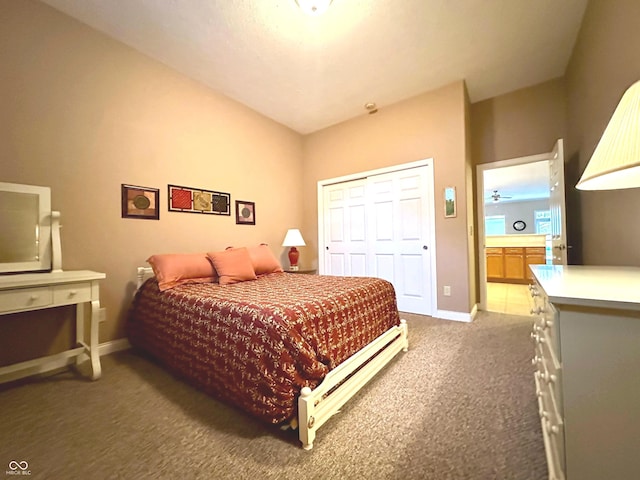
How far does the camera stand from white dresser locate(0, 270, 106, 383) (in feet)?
5.09

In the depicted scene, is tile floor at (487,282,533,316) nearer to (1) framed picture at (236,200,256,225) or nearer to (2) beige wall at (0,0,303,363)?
(1) framed picture at (236,200,256,225)

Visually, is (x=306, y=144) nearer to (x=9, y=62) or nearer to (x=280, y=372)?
(x=9, y=62)

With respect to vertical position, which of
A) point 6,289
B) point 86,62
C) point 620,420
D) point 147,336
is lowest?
point 147,336

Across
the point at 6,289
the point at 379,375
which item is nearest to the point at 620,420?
the point at 379,375

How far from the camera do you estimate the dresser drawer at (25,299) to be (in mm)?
1524

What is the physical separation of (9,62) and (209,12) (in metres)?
1.52

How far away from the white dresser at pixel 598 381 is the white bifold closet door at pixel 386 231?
2562mm

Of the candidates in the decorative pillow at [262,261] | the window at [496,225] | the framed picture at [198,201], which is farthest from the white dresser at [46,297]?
the window at [496,225]

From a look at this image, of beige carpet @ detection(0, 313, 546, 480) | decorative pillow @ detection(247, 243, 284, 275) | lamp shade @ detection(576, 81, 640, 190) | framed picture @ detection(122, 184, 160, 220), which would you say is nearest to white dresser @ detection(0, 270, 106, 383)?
beige carpet @ detection(0, 313, 546, 480)

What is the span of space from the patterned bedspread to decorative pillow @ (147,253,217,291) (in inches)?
4.7

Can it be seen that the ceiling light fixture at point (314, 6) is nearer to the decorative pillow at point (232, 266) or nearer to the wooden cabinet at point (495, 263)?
the decorative pillow at point (232, 266)

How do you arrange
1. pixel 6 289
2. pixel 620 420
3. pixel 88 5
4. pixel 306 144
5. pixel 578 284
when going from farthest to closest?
pixel 306 144 → pixel 88 5 → pixel 6 289 → pixel 578 284 → pixel 620 420

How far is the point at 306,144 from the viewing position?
4480 mm

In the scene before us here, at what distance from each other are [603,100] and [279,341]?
2.78 m
